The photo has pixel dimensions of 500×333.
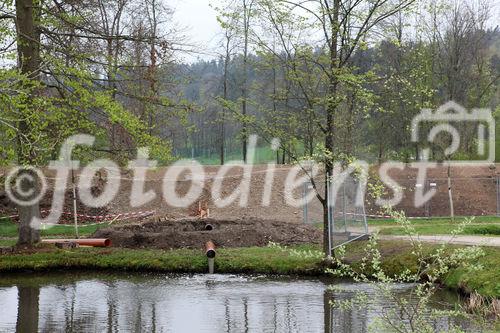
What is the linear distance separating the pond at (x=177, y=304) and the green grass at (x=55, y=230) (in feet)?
28.0

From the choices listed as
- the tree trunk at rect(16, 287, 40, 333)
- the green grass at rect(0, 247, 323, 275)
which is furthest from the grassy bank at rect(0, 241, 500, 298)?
the tree trunk at rect(16, 287, 40, 333)

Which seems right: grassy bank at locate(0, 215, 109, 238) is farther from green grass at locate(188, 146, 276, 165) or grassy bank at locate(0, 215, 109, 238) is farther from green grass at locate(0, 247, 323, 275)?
green grass at locate(188, 146, 276, 165)

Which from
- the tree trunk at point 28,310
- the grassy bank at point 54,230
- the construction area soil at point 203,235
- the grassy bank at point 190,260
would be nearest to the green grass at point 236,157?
the grassy bank at point 54,230

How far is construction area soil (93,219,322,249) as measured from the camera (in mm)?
21953

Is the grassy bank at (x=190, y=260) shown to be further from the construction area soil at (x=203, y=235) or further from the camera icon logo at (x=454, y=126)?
the camera icon logo at (x=454, y=126)

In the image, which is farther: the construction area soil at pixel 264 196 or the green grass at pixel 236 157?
the green grass at pixel 236 157

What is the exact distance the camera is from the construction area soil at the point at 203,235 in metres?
22.0

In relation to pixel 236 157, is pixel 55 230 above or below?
below

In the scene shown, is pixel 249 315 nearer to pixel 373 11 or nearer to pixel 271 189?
pixel 373 11

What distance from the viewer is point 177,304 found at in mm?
13945

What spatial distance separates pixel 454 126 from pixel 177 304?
2660cm

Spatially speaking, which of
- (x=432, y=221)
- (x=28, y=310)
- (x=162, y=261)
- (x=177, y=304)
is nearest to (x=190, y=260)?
(x=162, y=261)

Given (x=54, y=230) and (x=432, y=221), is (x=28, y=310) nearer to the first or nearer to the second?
(x=54, y=230)

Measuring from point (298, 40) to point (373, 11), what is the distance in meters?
2.21
